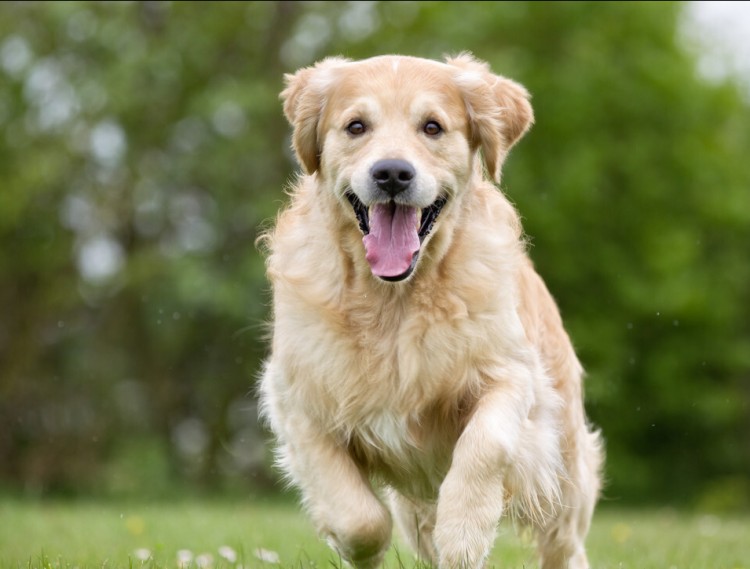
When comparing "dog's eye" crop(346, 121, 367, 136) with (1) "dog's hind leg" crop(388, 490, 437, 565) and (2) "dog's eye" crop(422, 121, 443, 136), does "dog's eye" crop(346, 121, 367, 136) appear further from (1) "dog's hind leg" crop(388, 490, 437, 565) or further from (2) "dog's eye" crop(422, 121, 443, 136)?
(1) "dog's hind leg" crop(388, 490, 437, 565)

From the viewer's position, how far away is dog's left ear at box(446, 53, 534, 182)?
5.30 m

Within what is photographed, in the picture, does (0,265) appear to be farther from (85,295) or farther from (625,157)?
(625,157)

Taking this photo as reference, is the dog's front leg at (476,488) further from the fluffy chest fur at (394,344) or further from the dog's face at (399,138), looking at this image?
the dog's face at (399,138)

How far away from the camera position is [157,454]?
17609 mm

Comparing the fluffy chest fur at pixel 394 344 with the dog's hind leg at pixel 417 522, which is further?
the dog's hind leg at pixel 417 522

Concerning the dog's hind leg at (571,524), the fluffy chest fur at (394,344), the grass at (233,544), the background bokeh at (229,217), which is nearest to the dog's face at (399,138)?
the fluffy chest fur at (394,344)

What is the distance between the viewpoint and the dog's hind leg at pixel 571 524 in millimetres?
5980

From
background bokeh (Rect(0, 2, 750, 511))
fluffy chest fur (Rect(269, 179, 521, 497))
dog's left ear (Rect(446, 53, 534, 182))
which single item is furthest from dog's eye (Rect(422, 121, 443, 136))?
background bokeh (Rect(0, 2, 750, 511))

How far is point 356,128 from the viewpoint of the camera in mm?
5109

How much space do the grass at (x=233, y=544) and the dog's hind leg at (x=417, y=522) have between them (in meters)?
0.16

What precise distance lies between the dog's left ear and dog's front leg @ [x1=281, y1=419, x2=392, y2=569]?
4.74 ft

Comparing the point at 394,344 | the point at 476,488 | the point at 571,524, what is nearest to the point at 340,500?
the point at 476,488

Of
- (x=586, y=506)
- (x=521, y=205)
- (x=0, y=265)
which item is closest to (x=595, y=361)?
(x=521, y=205)

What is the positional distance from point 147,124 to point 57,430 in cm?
504
